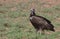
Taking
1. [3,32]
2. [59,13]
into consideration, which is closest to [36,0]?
[59,13]

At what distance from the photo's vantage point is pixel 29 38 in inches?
379

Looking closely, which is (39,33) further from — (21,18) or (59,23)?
(21,18)

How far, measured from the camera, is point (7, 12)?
45.4 ft

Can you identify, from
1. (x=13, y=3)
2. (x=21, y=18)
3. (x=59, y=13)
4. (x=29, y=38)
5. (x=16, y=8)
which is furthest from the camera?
(x=13, y=3)

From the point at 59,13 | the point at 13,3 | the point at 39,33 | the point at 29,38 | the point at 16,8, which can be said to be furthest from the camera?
the point at 13,3

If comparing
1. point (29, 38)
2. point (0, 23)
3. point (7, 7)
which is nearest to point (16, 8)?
point (7, 7)

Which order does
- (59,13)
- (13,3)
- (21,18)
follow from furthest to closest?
(13,3), (59,13), (21,18)

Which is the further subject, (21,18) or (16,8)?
(16,8)

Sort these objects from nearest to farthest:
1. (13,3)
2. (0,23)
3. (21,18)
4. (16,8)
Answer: (0,23) < (21,18) < (16,8) < (13,3)

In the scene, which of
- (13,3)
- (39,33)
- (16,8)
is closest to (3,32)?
(39,33)

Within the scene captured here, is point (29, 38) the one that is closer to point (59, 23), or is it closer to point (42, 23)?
point (42, 23)

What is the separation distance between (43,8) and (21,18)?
90.0 inches

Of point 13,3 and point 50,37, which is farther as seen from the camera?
point 13,3

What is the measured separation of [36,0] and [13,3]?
132cm
